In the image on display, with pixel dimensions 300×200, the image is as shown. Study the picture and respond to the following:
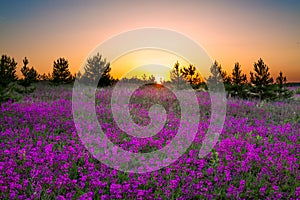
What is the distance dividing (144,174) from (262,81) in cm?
2731

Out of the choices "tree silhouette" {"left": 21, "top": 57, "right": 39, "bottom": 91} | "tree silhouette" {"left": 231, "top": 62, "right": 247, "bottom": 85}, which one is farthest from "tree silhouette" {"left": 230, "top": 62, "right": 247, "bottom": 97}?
"tree silhouette" {"left": 21, "top": 57, "right": 39, "bottom": 91}

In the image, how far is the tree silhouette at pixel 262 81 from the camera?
1249 inches

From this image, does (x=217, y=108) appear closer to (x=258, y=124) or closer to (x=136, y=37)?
(x=258, y=124)

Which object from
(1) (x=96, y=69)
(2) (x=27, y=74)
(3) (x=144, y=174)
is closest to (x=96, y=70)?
(1) (x=96, y=69)

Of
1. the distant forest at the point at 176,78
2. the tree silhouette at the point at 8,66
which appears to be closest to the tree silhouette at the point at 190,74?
the distant forest at the point at 176,78

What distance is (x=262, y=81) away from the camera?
31.8 metres

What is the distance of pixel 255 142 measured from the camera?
400 inches

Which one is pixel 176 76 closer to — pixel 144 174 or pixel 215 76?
pixel 215 76

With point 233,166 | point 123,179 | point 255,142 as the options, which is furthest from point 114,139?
point 255,142

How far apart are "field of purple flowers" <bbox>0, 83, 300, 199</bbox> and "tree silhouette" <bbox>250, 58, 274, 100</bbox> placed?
2046cm

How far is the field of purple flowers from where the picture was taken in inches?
254

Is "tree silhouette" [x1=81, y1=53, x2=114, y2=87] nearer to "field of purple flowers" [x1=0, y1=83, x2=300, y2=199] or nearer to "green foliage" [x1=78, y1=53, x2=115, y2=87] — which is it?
"green foliage" [x1=78, y1=53, x2=115, y2=87]

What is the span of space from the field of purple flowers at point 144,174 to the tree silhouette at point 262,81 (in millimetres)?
20456

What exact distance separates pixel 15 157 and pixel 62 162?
4.37ft
